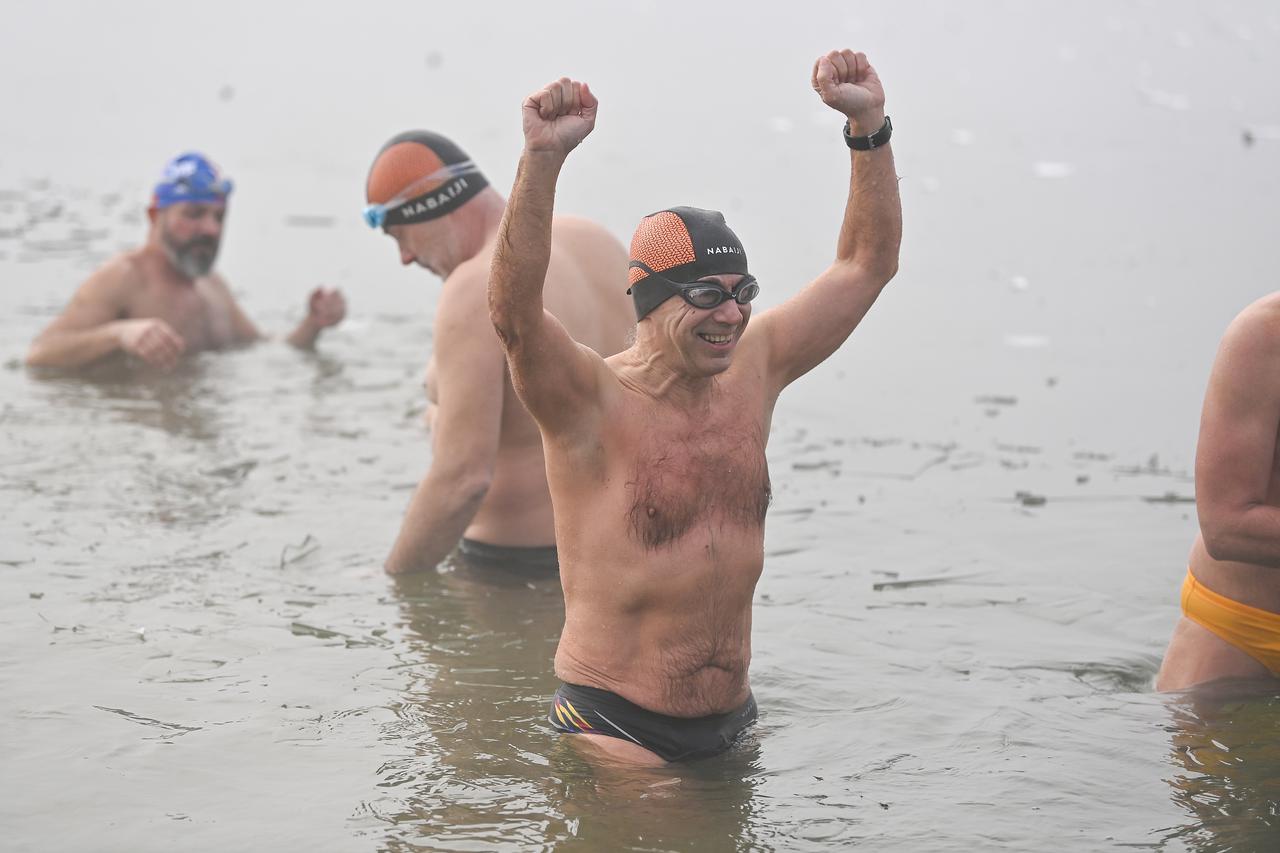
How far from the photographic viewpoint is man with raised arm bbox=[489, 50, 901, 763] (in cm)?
439

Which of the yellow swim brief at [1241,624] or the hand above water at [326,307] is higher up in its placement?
the hand above water at [326,307]

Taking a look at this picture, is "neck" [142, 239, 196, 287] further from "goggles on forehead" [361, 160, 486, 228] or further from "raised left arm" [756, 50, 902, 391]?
"raised left arm" [756, 50, 902, 391]

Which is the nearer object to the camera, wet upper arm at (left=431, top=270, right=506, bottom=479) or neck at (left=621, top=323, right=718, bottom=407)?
neck at (left=621, top=323, right=718, bottom=407)

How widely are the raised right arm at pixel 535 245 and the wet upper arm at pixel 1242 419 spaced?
204cm

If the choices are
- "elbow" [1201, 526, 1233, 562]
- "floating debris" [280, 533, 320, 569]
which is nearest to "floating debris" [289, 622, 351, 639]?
"floating debris" [280, 533, 320, 569]

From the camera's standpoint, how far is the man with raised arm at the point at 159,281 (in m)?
10.8

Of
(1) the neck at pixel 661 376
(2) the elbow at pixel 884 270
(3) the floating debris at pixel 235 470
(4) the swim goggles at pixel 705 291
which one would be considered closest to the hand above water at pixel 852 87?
(2) the elbow at pixel 884 270

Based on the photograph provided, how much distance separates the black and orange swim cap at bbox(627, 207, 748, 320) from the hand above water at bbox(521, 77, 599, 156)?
471 millimetres

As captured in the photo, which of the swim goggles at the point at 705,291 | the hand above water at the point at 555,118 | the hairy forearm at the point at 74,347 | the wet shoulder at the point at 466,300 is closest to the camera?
the hand above water at the point at 555,118

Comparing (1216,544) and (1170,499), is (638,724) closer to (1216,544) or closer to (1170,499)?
(1216,544)

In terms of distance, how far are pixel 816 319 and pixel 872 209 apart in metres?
0.36

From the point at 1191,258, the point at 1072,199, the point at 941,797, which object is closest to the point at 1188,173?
the point at 1072,199

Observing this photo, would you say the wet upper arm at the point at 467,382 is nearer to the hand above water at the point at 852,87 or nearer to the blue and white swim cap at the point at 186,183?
the hand above water at the point at 852,87

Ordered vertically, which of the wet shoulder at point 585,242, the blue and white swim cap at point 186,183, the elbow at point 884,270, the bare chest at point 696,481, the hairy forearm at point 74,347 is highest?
the blue and white swim cap at point 186,183
